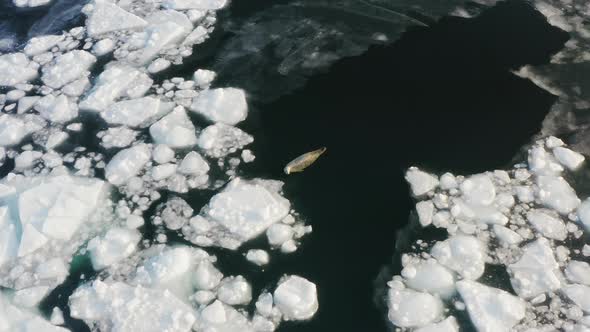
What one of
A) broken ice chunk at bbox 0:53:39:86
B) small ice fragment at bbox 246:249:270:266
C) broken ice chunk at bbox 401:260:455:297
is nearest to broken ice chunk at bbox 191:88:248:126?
small ice fragment at bbox 246:249:270:266

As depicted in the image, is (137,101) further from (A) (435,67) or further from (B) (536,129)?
(B) (536,129)

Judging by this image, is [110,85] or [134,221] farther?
[110,85]

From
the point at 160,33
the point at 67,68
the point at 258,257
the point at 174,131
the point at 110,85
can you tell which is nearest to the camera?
the point at 258,257

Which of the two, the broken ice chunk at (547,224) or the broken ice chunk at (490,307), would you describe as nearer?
the broken ice chunk at (490,307)

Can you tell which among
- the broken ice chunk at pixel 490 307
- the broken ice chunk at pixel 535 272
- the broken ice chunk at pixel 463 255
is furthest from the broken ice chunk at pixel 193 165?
the broken ice chunk at pixel 535 272

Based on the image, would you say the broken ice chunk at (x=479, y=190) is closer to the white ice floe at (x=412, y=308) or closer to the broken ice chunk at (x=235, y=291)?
the white ice floe at (x=412, y=308)

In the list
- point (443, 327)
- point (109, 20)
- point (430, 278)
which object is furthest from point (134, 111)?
point (443, 327)

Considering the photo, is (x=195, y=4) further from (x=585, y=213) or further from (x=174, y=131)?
(x=585, y=213)
